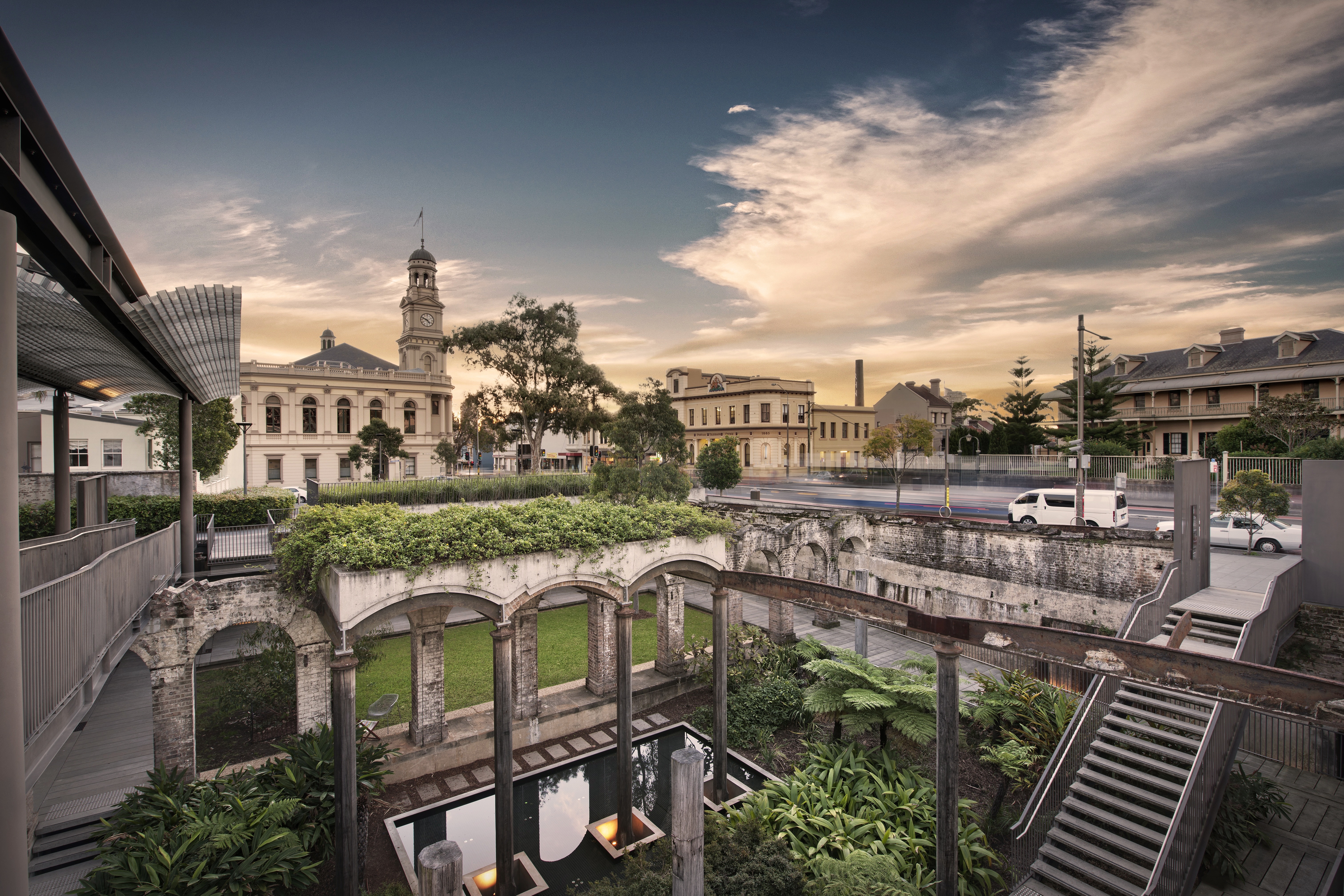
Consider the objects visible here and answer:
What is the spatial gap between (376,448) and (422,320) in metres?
17.9

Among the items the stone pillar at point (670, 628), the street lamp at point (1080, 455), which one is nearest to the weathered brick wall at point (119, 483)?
the stone pillar at point (670, 628)

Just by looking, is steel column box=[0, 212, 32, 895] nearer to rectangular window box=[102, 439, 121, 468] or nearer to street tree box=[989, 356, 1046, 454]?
rectangular window box=[102, 439, 121, 468]

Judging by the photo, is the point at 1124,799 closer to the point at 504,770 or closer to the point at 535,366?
the point at 504,770

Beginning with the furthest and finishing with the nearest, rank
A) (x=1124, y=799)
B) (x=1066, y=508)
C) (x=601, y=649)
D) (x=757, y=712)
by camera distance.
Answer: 1. (x=1066, y=508)
2. (x=601, y=649)
3. (x=757, y=712)
4. (x=1124, y=799)

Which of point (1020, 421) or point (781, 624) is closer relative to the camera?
point (781, 624)

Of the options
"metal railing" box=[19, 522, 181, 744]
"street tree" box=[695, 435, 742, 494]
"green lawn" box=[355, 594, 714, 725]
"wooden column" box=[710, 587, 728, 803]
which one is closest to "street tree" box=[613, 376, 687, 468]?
"street tree" box=[695, 435, 742, 494]

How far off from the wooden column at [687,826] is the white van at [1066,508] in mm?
17456

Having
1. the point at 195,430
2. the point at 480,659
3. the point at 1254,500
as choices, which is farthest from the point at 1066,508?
the point at 195,430

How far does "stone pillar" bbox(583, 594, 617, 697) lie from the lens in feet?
46.1

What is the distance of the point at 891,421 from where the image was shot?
224 ft

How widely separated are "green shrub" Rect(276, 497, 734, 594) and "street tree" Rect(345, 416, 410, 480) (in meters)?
35.6

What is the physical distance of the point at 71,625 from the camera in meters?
5.93

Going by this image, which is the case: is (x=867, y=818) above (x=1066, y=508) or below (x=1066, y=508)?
below

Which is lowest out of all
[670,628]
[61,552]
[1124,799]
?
[1124,799]
